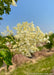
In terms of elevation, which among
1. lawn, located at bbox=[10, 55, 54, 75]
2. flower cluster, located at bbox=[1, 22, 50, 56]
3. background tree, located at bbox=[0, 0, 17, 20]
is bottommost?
lawn, located at bbox=[10, 55, 54, 75]

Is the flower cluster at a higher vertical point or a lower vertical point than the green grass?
higher

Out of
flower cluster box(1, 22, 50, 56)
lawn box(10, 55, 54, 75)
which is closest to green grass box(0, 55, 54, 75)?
lawn box(10, 55, 54, 75)

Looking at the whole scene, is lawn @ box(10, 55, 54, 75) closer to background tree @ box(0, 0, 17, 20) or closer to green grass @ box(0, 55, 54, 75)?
green grass @ box(0, 55, 54, 75)

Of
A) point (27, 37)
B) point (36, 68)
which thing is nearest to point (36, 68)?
point (36, 68)

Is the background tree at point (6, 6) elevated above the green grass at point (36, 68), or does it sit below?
above

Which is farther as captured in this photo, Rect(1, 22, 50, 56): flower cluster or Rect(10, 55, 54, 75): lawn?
Rect(10, 55, 54, 75): lawn

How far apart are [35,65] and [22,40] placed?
6.01 metres

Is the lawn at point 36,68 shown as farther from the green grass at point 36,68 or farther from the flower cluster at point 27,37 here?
the flower cluster at point 27,37

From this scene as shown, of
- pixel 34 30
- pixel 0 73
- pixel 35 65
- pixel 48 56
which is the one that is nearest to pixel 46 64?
pixel 35 65

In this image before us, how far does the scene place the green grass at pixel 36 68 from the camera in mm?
10528

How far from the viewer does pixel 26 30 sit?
5.58m

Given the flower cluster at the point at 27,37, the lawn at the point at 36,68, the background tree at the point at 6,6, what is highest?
the background tree at the point at 6,6

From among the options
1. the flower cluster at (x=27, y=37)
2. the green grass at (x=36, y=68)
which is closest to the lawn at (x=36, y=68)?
the green grass at (x=36, y=68)

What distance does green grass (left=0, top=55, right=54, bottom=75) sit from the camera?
10.5 metres
